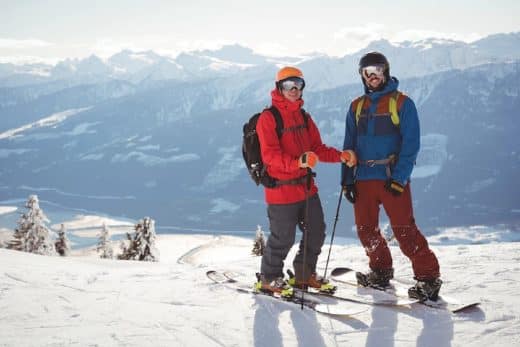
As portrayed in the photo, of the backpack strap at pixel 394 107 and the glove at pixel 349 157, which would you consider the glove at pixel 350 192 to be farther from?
the backpack strap at pixel 394 107

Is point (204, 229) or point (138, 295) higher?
point (138, 295)

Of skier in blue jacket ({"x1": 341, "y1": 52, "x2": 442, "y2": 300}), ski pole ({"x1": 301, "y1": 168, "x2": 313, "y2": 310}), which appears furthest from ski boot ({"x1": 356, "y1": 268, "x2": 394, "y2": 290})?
ski pole ({"x1": 301, "y1": 168, "x2": 313, "y2": 310})

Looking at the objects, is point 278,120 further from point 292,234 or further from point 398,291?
point 398,291

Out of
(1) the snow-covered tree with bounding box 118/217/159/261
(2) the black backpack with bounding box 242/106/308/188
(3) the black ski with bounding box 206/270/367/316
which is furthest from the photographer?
(1) the snow-covered tree with bounding box 118/217/159/261

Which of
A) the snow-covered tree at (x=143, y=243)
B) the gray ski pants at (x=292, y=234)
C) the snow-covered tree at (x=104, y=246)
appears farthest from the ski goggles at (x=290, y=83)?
the snow-covered tree at (x=104, y=246)

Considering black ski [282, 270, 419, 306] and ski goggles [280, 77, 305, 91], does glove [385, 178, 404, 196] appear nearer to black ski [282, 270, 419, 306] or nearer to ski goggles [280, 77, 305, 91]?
black ski [282, 270, 419, 306]

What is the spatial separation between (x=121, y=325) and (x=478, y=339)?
307cm

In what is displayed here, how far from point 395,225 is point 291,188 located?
1230 mm

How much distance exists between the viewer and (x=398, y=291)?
527 centimetres

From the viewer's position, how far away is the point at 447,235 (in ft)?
594

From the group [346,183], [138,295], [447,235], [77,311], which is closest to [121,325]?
[77,311]

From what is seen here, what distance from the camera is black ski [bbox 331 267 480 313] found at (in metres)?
4.57

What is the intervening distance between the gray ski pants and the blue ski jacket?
64cm

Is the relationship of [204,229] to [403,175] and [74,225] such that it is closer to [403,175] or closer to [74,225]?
[74,225]
